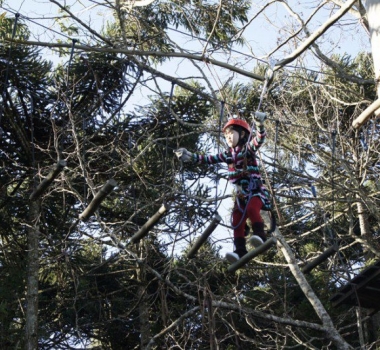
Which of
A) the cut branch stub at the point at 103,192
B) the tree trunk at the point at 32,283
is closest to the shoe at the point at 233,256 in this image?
the cut branch stub at the point at 103,192

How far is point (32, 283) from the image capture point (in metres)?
12.2

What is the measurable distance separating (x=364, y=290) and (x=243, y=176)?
3.57m

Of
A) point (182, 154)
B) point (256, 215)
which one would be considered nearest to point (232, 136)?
point (182, 154)

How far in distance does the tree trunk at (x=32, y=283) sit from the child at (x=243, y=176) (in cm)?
474

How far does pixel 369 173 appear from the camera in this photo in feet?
46.4

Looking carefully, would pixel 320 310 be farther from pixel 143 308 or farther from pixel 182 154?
pixel 182 154

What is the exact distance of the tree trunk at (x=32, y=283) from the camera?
38.4 feet

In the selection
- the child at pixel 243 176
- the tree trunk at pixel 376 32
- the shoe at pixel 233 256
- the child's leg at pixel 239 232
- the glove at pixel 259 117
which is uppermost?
the tree trunk at pixel 376 32

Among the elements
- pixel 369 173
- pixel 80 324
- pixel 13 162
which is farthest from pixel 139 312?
pixel 369 173

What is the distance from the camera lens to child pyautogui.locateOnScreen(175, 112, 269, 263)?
25.1 feet

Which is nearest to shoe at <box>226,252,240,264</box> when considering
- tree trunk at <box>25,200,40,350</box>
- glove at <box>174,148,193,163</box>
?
glove at <box>174,148,193,163</box>

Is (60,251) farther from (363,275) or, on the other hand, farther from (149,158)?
(363,275)

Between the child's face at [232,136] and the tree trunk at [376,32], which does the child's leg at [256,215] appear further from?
the tree trunk at [376,32]

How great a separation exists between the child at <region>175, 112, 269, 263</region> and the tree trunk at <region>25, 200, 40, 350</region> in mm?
4744
